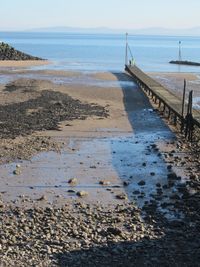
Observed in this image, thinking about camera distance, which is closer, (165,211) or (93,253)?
(93,253)

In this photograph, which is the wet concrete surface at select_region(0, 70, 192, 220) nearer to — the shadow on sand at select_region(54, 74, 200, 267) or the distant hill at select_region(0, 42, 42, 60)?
the shadow on sand at select_region(54, 74, 200, 267)

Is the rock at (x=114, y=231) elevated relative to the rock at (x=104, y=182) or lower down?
elevated

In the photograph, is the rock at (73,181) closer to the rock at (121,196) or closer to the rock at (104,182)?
the rock at (104,182)

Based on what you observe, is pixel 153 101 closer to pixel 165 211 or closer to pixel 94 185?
pixel 94 185

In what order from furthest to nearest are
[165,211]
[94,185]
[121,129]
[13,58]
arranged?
[13,58] → [121,129] → [94,185] → [165,211]

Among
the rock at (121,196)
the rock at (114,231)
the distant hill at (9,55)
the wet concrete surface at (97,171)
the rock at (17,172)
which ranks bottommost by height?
the distant hill at (9,55)

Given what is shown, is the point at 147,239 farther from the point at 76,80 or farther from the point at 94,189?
the point at 76,80

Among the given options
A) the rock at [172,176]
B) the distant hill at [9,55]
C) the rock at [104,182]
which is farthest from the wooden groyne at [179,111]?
the distant hill at [9,55]

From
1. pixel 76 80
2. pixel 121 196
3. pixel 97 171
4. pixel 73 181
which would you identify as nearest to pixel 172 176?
pixel 97 171

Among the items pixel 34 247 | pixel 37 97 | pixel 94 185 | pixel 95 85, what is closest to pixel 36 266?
pixel 34 247

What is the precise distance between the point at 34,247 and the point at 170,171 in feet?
17.1

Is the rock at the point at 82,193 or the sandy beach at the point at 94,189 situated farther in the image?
the rock at the point at 82,193

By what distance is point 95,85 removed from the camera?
3080cm

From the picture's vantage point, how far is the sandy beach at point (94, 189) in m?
7.28
